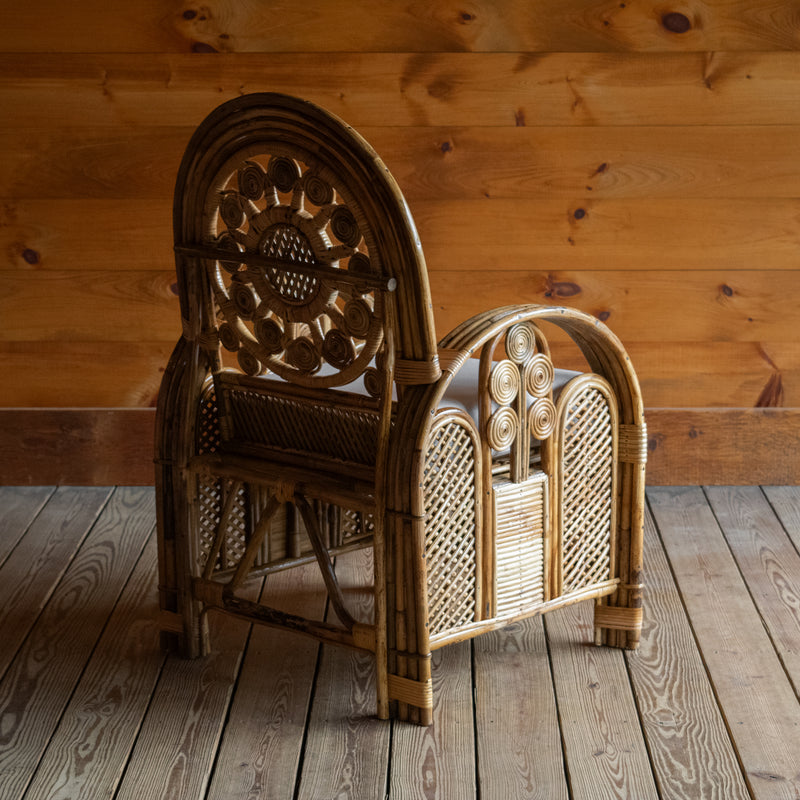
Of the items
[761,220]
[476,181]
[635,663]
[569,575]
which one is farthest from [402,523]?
[761,220]

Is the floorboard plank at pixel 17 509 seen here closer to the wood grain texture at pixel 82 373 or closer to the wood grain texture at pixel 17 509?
the wood grain texture at pixel 17 509

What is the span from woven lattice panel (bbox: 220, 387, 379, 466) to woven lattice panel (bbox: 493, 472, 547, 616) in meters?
0.23

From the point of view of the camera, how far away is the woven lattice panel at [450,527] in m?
1.81

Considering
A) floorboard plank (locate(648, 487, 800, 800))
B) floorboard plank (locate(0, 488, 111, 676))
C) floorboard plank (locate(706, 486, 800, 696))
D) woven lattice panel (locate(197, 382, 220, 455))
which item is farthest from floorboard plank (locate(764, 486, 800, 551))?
floorboard plank (locate(0, 488, 111, 676))

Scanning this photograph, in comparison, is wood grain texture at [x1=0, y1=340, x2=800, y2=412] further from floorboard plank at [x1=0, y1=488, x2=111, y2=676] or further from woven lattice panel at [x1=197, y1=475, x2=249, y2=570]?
woven lattice panel at [x1=197, y1=475, x2=249, y2=570]

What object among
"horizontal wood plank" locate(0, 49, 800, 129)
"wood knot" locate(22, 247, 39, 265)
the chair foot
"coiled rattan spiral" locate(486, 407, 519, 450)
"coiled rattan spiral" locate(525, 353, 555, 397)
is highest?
"coiled rattan spiral" locate(525, 353, 555, 397)

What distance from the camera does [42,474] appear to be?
3141 millimetres

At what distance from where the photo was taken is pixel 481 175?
296 centimetres

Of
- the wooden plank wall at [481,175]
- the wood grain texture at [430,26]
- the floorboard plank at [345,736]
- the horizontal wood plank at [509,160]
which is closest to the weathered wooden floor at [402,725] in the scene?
the floorboard plank at [345,736]

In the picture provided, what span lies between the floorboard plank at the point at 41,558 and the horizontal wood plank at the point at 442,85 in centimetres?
97

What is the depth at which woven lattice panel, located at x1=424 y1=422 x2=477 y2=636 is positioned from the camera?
181 centimetres

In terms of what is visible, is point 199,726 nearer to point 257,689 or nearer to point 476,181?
point 257,689

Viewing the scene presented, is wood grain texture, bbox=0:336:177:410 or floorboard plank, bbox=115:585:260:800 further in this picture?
wood grain texture, bbox=0:336:177:410

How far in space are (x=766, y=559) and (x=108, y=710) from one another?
4.77 feet
